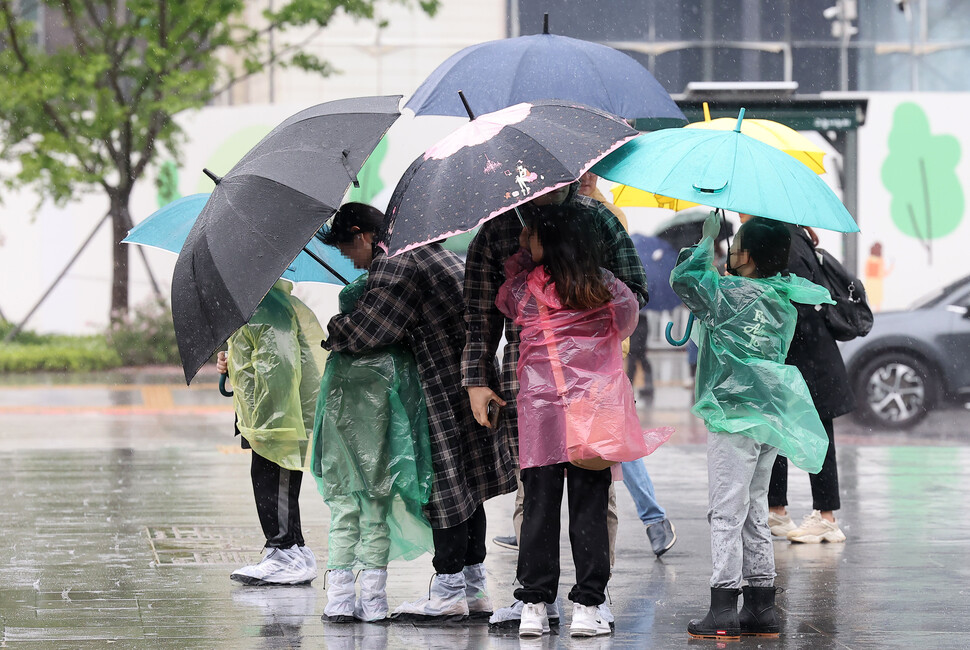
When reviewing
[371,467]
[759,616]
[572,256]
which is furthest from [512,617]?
[572,256]

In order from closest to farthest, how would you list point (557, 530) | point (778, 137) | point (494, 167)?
point (494, 167) < point (557, 530) < point (778, 137)

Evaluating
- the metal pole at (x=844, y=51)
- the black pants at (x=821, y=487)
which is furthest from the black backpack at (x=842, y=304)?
the metal pole at (x=844, y=51)

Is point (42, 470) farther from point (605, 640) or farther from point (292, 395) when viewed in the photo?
point (605, 640)

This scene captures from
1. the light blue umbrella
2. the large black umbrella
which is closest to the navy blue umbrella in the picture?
the light blue umbrella

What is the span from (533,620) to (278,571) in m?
1.64

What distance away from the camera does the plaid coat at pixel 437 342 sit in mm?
5441

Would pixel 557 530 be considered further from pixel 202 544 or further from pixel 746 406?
pixel 202 544

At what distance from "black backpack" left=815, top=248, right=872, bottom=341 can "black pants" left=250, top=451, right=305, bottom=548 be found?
3038 millimetres

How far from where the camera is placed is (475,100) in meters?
6.33

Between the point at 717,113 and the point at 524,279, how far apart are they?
1045 centimetres

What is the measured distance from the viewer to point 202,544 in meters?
7.36

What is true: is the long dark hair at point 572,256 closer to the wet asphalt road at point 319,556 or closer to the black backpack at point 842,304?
the wet asphalt road at point 319,556

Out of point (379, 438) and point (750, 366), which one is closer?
point (750, 366)

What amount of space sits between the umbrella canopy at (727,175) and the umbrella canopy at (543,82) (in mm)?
1068
